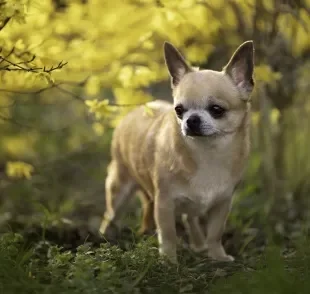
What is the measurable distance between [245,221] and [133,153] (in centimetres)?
165

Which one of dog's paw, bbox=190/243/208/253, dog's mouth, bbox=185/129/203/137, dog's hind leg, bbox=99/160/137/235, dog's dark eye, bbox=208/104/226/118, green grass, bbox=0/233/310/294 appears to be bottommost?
dog's paw, bbox=190/243/208/253

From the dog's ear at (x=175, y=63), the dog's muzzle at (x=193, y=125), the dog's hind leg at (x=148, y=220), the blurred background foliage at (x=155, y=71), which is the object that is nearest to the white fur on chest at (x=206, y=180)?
the dog's muzzle at (x=193, y=125)

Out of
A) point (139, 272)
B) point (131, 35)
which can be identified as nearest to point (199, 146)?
point (139, 272)

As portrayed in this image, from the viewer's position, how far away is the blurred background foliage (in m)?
5.83

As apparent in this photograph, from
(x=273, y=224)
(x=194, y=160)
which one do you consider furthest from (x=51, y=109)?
(x=194, y=160)

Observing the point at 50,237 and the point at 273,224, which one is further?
the point at 273,224

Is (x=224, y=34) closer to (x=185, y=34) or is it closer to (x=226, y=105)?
(x=185, y=34)

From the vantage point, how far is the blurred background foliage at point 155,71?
583 cm

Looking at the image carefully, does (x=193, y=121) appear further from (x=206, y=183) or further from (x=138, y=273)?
(x=138, y=273)

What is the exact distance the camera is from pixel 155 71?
6344 millimetres

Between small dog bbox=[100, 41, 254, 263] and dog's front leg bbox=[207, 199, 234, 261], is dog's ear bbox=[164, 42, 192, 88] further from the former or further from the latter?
dog's front leg bbox=[207, 199, 234, 261]

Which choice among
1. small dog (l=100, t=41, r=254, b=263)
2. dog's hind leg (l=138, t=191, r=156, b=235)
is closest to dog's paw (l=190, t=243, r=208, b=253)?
small dog (l=100, t=41, r=254, b=263)

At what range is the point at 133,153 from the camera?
233 inches

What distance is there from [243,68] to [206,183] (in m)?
0.86
